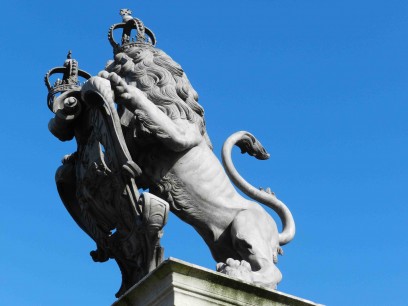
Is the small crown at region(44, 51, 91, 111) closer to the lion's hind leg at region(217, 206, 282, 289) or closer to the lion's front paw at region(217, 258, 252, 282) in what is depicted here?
the lion's hind leg at region(217, 206, 282, 289)

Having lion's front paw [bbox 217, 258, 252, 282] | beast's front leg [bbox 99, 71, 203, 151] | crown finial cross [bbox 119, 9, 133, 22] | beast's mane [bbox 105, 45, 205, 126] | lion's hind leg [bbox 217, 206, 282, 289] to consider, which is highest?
crown finial cross [bbox 119, 9, 133, 22]

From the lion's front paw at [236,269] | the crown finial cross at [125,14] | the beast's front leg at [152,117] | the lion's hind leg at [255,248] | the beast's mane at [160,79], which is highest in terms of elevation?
the crown finial cross at [125,14]

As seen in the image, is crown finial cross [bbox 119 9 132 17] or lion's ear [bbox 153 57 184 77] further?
crown finial cross [bbox 119 9 132 17]

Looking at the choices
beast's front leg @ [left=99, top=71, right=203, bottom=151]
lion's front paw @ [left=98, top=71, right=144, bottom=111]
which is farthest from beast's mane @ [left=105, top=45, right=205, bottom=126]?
lion's front paw @ [left=98, top=71, right=144, bottom=111]

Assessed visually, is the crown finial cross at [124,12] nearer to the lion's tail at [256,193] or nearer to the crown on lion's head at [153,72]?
the crown on lion's head at [153,72]

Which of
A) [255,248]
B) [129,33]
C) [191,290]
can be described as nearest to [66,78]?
[129,33]

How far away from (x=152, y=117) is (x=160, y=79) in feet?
2.52

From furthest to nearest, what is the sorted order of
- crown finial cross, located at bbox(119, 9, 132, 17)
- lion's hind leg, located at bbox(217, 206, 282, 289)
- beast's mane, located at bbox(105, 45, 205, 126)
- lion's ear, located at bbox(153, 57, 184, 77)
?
crown finial cross, located at bbox(119, 9, 132, 17)
lion's ear, located at bbox(153, 57, 184, 77)
beast's mane, located at bbox(105, 45, 205, 126)
lion's hind leg, located at bbox(217, 206, 282, 289)

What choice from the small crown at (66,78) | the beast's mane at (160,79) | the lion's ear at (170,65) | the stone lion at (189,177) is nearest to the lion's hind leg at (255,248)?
the stone lion at (189,177)

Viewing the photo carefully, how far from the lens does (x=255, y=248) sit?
25.3ft

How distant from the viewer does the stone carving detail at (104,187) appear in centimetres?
753

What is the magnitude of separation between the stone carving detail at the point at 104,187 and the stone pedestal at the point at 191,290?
2.39ft

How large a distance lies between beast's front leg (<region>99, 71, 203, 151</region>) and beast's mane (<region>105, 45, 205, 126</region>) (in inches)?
10.5

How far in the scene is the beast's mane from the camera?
27.3 feet
